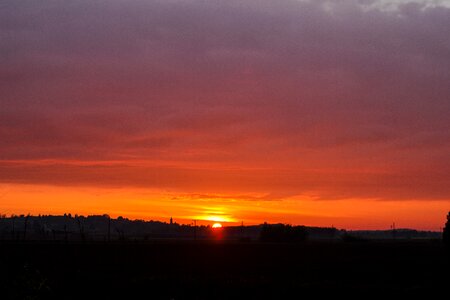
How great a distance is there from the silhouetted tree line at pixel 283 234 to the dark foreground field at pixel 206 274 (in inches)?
2355

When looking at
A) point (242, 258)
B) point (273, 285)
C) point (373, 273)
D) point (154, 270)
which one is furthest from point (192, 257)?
point (273, 285)

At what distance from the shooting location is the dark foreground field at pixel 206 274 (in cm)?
3781

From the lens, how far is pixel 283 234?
5595 inches

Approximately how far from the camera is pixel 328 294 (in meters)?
40.2

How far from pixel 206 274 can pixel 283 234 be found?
9318cm

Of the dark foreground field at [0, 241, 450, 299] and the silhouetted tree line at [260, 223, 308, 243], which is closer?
the dark foreground field at [0, 241, 450, 299]

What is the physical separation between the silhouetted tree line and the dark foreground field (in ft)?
196

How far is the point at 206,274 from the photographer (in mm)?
50188

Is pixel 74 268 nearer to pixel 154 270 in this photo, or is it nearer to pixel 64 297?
pixel 154 270

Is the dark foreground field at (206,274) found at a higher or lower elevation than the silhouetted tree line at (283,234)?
lower

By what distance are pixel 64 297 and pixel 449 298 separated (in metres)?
19.7

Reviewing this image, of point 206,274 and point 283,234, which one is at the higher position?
point 283,234

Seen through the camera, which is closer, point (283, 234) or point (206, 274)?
point (206, 274)

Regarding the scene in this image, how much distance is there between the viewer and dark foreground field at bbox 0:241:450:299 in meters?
37.8
